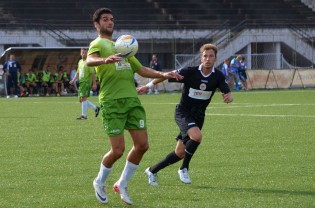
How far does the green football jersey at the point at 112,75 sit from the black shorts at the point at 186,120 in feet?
6.40

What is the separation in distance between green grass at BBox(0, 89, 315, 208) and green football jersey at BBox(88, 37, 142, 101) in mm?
1245

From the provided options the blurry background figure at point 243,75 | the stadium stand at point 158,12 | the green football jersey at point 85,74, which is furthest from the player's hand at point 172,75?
the stadium stand at point 158,12

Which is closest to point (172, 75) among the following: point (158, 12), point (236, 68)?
point (236, 68)

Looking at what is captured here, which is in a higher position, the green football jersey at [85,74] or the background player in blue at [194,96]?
the background player in blue at [194,96]

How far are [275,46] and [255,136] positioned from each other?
38.2 metres

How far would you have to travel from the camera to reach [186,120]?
11750 millimetres

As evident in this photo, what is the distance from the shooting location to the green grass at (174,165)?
10148mm

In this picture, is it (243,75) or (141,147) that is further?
(243,75)

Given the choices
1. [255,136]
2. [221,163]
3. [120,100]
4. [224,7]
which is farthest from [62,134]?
[224,7]

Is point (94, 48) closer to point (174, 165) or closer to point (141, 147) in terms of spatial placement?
point (141, 147)

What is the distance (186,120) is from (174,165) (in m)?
1.83

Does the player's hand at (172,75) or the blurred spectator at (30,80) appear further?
the blurred spectator at (30,80)

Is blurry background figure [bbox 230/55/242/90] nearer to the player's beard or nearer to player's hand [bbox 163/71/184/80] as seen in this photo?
player's hand [bbox 163/71/184/80]

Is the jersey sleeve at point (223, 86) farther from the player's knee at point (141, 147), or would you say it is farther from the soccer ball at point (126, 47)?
the soccer ball at point (126, 47)
